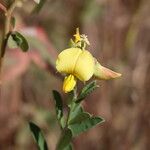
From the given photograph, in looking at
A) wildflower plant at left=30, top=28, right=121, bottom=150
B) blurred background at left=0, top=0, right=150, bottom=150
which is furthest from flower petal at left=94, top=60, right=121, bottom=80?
blurred background at left=0, top=0, right=150, bottom=150

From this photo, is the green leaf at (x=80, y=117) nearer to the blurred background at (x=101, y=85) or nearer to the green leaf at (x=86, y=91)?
the green leaf at (x=86, y=91)

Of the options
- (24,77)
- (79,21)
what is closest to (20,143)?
(24,77)

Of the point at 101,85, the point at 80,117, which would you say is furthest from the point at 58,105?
the point at 101,85

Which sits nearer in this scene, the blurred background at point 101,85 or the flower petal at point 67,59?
the flower petal at point 67,59

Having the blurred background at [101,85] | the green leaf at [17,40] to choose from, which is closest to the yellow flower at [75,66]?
the green leaf at [17,40]

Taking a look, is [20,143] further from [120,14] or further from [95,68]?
[95,68]

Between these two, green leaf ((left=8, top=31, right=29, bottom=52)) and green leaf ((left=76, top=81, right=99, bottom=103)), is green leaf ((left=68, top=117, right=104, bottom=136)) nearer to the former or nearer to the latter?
green leaf ((left=76, top=81, right=99, bottom=103))

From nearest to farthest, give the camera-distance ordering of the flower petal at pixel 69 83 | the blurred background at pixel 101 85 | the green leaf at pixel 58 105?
A: the flower petal at pixel 69 83
the green leaf at pixel 58 105
the blurred background at pixel 101 85
